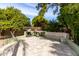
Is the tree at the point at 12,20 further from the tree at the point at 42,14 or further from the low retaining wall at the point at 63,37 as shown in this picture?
the low retaining wall at the point at 63,37

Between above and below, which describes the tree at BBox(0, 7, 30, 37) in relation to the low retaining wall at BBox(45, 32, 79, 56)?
above

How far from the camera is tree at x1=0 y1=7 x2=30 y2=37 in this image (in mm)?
4227

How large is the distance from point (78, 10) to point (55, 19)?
463 mm

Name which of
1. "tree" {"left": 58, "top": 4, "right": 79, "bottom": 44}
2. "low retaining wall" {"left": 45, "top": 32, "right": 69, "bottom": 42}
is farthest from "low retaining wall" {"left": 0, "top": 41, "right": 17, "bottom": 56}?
"tree" {"left": 58, "top": 4, "right": 79, "bottom": 44}

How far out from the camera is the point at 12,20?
167 inches

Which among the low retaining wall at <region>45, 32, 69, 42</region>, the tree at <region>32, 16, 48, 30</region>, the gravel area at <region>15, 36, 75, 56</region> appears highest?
the tree at <region>32, 16, 48, 30</region>

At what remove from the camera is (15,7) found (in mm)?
4230

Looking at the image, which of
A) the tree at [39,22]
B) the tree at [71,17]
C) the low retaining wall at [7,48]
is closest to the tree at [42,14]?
the tree at [39,22]

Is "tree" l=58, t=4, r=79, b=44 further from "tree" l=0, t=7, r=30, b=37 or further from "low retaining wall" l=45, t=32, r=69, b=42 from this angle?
"tree" l=0, t=7, r=30, b=37

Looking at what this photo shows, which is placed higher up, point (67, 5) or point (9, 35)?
point (67, 5)

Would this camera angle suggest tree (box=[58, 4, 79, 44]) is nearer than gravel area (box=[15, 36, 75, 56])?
Yes

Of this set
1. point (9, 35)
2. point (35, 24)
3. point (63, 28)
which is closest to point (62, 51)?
point (63, 28)

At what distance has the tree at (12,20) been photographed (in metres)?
4.23

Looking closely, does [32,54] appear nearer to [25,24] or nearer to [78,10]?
[25,24]
